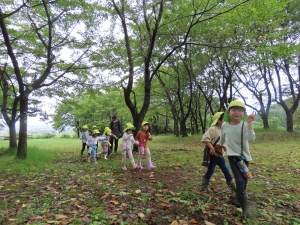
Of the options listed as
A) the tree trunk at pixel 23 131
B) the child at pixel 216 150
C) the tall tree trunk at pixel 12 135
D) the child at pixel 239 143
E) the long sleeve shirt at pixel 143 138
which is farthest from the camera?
the tall tree trunk at pixel 12 135

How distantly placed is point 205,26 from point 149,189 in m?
8.11

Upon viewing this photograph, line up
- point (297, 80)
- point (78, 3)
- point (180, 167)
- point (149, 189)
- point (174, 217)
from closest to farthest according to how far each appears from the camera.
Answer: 1. point (174, 217)
2. point (149, 189)
3. point (180, 167)
4. point (78, 3)
5. point (297, 80)

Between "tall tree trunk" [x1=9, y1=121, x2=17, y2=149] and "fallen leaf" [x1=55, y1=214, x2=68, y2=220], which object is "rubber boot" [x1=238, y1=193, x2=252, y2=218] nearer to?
"fallen leaf" [x1=55, y1=214, x2=68, y2=220]

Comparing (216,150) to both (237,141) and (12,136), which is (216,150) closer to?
(237,141)

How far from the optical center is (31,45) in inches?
405

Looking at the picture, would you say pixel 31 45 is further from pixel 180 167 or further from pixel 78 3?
pixel 180 167

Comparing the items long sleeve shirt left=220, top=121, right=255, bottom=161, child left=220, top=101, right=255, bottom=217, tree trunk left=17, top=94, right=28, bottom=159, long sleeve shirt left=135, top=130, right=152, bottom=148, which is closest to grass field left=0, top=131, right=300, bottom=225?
child left=220, top=101, right=255, bottom=217

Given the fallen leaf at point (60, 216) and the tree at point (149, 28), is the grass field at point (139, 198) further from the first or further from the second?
the tree at point (149, 28)

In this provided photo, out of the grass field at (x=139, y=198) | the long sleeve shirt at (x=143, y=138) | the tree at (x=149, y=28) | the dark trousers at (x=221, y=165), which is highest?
the tree at (x=149, y=28)

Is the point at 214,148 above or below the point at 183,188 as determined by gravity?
above

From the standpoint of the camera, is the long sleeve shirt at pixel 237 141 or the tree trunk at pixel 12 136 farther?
the tree trunk at pixel 12 136

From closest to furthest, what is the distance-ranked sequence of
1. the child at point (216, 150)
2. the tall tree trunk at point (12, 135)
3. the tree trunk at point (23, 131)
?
the child at point (216, 150), the tree trunk at point (23, 131), the tall tree trunk at point (12, 135)

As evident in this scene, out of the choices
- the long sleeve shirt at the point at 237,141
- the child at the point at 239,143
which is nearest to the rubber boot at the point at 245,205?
the child at the point at 239,143

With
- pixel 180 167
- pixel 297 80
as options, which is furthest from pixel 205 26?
pixel 297 80
